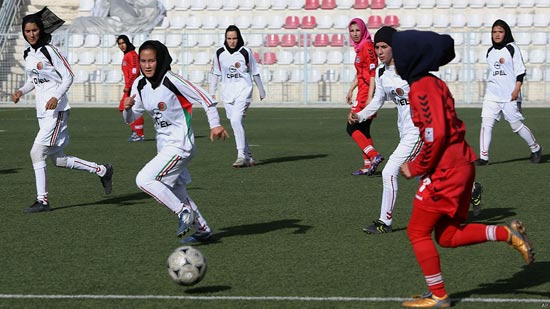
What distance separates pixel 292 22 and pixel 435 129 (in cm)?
2906

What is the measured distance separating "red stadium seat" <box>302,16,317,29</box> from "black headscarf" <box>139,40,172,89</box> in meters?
26.6

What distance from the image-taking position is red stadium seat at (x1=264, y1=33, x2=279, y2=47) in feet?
111

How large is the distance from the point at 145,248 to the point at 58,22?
11.4 ft

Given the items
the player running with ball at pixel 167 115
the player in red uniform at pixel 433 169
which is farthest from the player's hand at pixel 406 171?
the player running with ball at pixel 167 115

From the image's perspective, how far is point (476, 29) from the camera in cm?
3366

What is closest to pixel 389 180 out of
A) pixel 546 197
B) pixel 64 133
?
pixel 546 197

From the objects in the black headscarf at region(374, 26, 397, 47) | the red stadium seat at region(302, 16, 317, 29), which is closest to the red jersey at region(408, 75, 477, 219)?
the black headscarf at region(374, 26, 397, 47)

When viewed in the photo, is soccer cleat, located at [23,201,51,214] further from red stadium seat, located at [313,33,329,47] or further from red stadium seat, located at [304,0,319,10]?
red stadium seat, located at [304,0,319,10]

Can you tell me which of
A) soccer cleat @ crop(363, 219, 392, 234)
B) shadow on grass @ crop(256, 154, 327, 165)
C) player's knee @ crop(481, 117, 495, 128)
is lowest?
soccer cleat @ crop(363, 219, 392, 234)

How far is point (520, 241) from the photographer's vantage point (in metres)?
6.25

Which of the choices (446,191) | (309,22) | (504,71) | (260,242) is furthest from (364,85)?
(309,22)

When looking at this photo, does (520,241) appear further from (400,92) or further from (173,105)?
(400,92)

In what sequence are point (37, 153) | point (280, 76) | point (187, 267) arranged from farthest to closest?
1. point (280, 76)
2. point (37, 153)
3. point (187, 267)

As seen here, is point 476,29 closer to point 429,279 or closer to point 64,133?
point 64,133
